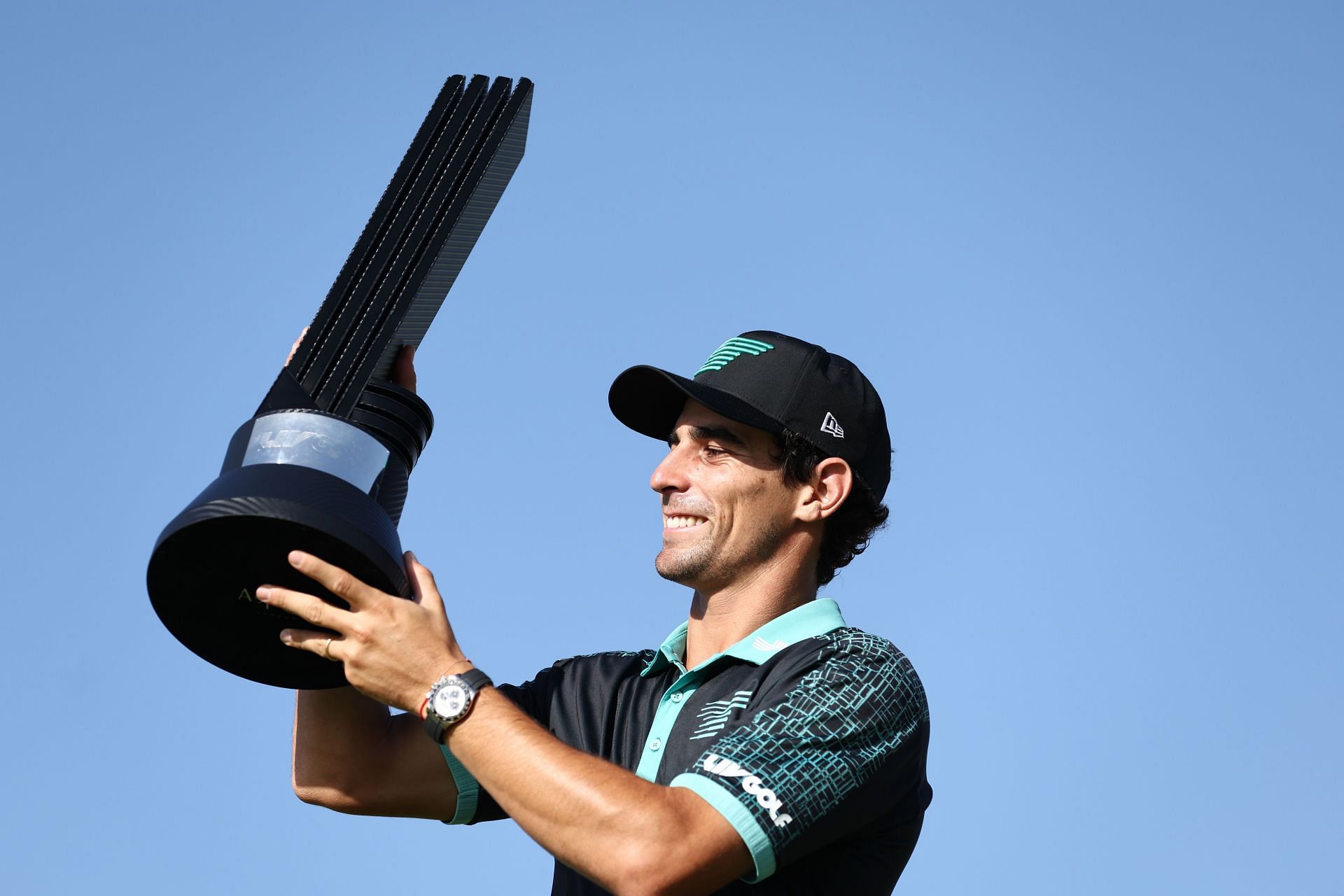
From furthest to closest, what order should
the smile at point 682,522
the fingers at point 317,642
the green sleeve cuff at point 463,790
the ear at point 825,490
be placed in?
the ear at point 825,490, the smile at point 682,522, the green sleeve cuff at point 463,790, the fingers at point 317,642

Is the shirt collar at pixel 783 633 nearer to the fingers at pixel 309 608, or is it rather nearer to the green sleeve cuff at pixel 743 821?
the green sleeve cuff at pixel 743 821

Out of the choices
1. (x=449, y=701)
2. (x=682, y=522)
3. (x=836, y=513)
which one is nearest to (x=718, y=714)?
(x=682, y=522)

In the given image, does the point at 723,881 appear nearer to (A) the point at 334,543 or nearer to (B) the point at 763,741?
(B) the point at 763,741

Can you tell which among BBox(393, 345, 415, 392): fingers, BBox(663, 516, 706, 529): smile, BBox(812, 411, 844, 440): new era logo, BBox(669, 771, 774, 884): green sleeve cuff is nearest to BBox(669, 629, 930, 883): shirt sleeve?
BBox(669, 771, 774, 884): green sleeve cuff

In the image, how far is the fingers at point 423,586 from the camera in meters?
4.02

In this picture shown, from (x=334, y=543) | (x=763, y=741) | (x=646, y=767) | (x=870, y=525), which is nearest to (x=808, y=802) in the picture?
(x=763, y=741)

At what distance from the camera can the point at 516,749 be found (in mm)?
3793

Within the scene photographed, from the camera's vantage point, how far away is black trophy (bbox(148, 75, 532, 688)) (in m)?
3.85

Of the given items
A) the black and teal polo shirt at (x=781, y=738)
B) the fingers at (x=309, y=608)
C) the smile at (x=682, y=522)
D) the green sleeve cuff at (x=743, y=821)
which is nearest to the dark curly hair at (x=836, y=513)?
the smile at (x=682, y=522)

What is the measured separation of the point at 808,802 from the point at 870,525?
181 cm

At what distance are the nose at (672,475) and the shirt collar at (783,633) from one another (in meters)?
0.56

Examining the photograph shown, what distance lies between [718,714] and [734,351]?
143 cm

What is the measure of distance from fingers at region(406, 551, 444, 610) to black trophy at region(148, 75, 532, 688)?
0.03 m

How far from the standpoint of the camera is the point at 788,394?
17.3 feet
